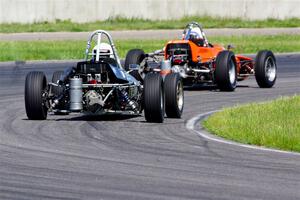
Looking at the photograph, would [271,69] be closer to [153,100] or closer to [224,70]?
[224,70]

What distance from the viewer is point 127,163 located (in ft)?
41.2

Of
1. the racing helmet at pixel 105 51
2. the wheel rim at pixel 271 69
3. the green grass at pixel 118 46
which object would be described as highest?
the racing helmet at pixel 105 51

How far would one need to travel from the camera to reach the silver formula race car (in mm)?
17044

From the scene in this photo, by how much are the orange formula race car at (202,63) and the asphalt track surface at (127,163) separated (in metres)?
4.67

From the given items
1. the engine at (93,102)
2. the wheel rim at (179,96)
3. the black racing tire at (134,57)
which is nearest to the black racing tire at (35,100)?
the engine at (93,102)

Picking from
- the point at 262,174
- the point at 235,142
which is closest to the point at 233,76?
the point at 235,142

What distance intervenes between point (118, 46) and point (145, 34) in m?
8.17

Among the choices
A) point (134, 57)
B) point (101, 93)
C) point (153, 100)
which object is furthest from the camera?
point (134, 57)

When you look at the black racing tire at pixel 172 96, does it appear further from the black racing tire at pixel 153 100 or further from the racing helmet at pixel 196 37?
Answer: the racing helmet at pixel 196 37

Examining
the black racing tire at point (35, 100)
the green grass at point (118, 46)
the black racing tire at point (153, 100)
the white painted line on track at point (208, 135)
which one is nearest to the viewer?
the white painted line on track at point (208, 135)

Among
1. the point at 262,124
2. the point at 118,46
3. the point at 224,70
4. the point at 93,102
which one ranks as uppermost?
the point at 93,102

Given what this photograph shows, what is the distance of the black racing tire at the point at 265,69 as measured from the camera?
80.1 feet

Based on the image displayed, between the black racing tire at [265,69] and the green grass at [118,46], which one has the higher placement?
the black racing tire at [265,69]

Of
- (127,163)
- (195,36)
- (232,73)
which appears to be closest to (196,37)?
(195,36)
